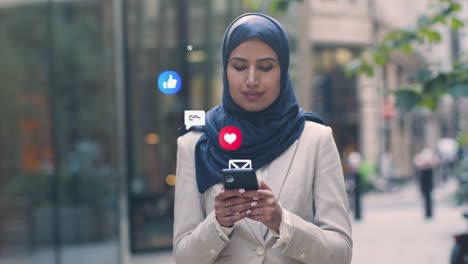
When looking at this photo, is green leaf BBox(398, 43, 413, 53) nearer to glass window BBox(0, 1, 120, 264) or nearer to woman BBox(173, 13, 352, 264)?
woman BBox(173, 13, 352, 264)

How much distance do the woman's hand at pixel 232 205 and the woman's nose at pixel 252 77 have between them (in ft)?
1.13

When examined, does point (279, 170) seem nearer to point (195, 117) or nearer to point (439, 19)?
point (195, 117)

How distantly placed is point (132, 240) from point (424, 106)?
7554 millimetres

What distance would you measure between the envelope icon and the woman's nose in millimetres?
230

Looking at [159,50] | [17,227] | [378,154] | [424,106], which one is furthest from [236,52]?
[378,154]

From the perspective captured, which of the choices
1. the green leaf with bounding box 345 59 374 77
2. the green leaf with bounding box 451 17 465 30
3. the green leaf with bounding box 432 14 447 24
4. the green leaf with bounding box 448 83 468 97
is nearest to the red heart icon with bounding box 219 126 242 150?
the green leaf with bounding box 448 83 468 97

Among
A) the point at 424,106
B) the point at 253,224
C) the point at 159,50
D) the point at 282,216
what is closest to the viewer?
the point at 282,216

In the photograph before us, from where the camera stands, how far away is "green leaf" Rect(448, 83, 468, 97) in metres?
4.93

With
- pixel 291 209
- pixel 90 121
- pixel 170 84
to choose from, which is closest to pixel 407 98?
pixel 170 84

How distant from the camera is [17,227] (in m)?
12.2

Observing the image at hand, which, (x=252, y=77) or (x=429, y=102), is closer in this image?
(x=252, y=77)

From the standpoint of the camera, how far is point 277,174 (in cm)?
229

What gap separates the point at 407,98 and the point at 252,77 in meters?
3.09

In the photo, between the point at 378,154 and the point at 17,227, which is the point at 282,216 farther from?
the point at 378,154
